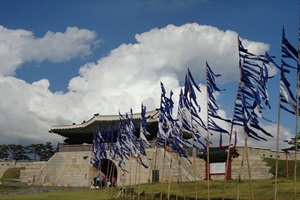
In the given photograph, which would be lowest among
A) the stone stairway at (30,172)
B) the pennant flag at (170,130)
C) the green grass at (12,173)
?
the green grass at (12,173)

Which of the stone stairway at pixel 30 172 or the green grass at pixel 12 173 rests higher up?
the stone stairway at pixel 30 172

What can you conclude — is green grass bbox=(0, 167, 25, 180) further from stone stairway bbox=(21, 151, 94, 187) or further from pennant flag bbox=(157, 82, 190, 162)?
pennant flag bbox=(157, 82, 190, 162)

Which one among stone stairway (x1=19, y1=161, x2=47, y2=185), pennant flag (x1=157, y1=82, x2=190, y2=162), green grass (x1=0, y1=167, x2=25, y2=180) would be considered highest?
pennant flag (x1=157, y1=82, x2=190, y2=162)

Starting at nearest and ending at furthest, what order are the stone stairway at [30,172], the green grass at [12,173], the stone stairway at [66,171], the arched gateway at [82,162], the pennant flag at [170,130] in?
the pennant flag at [170,130], the arched gateway at [82,162], the stone stairway at [66,171], the stone stairway at [30,172], the green grass at [12,173]

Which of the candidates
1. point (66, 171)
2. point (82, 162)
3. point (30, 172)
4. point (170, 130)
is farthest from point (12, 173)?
point (170, 130)

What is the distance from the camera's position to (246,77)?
1281 cm

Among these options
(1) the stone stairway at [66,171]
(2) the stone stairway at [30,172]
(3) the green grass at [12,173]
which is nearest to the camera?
(1) the stone stairway at [66,171]

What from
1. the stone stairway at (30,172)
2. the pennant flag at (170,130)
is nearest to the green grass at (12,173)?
the stone stairway at (30,172)

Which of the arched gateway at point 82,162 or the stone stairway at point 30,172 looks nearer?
the arched gateway at point 82,162

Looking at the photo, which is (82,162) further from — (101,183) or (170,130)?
(170,130)

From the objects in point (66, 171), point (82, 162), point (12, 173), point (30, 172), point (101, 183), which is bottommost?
point (12, 173)

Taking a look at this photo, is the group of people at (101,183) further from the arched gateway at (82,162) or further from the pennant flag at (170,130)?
the pennant flag at (170,130)

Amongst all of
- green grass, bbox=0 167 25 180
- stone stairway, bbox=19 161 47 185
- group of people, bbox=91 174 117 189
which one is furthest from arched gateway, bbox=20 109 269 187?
green grass, bbox=0 167 25 180

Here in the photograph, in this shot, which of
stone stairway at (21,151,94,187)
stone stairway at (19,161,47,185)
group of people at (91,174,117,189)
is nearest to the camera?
group of people at (91,174,117,189)
